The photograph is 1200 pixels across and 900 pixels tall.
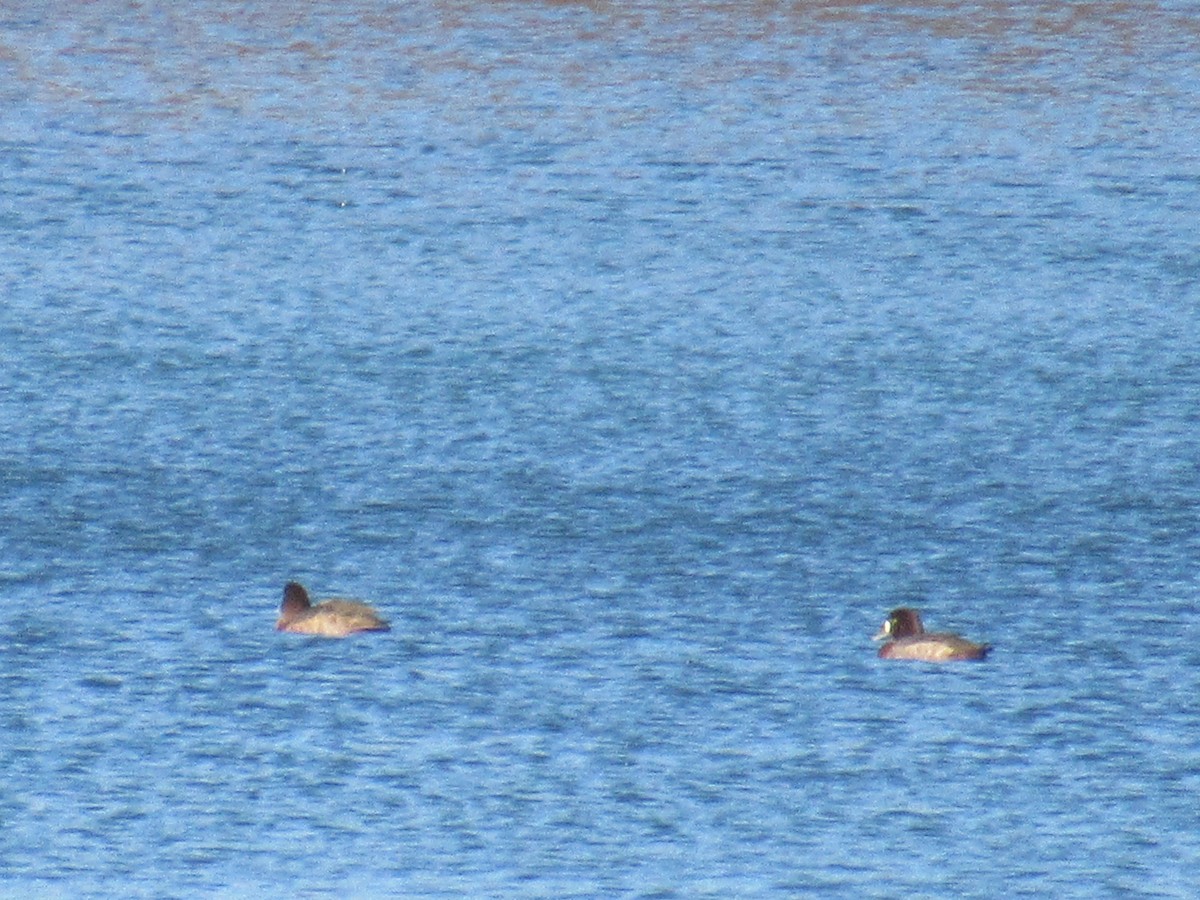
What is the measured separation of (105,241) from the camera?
24.2 metres

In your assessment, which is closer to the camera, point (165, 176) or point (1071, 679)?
point (1071, 679)

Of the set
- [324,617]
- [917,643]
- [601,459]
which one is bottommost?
[917,643]

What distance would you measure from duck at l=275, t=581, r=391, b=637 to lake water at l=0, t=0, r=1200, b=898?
3.4 inches

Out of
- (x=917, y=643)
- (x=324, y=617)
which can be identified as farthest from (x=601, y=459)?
(x=917, y=643)

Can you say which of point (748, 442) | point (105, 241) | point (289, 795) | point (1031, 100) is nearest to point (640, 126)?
point (1031, 100)

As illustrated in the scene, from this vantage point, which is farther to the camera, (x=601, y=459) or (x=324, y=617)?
(x=601, y=459)

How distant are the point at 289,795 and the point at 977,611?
4.27 meters

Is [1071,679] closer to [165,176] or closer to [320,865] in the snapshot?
[320,865]

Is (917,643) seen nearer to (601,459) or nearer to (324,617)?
(324,617)

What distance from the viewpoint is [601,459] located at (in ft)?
60.2

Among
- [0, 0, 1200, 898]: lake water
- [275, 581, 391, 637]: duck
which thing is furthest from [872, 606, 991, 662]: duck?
[275, 581, 391, 637]: duck

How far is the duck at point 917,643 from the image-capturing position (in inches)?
569

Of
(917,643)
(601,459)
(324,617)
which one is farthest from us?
(601,459)

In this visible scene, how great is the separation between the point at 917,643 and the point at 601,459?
4255 millimetres
